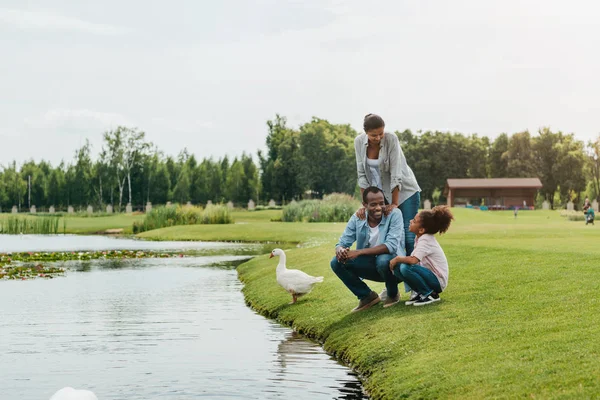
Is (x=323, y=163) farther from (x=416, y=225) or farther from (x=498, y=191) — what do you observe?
(x=416, y=225)

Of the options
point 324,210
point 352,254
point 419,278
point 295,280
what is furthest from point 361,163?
point 324,210

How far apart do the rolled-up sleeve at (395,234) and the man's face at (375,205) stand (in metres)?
0.19

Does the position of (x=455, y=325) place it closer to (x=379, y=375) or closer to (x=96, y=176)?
(x=379, y=375)

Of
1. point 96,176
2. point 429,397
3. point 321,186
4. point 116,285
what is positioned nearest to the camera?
point 429,397

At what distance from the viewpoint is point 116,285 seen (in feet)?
77.0

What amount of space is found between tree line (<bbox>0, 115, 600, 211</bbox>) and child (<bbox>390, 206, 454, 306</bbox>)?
84.8 metres

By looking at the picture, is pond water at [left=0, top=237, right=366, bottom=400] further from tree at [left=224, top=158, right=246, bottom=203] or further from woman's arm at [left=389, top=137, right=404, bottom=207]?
tree at [left=224, top=158, right=246, bottom=203]

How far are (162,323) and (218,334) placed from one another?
184 centimetres

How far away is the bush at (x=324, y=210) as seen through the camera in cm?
6218

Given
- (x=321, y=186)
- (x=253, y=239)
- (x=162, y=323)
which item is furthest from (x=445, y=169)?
(x=162, y=323)

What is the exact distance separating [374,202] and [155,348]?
372 cm

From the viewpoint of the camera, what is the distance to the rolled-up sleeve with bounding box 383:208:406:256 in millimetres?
12297

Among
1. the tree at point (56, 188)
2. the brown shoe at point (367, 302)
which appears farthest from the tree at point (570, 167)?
the brown shoe at point (367, 302)

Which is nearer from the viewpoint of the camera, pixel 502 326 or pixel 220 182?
pixel 502 326
